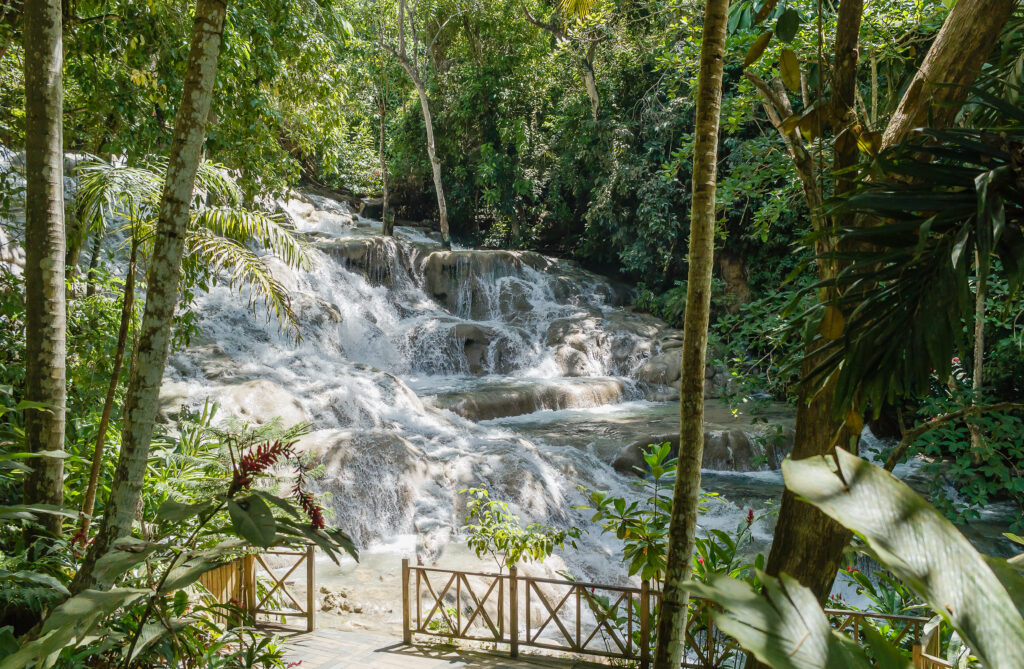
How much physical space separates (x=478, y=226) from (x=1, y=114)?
1698cm

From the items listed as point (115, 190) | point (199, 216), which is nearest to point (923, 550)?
point (115, 190)

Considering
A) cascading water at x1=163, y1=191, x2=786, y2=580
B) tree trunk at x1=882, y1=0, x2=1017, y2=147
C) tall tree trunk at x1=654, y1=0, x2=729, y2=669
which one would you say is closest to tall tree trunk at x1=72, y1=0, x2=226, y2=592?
cascading water at x1=163, y1=191, x2=786, y2=580

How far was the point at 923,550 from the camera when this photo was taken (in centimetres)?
81

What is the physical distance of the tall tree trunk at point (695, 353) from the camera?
2.51 meters

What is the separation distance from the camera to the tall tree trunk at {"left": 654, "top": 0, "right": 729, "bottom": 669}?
99.0 inches

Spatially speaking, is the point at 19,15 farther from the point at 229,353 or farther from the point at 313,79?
the point at 229,353

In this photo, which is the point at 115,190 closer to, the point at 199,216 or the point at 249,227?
the point at 199,216

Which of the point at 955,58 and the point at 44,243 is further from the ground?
the point at 955,58

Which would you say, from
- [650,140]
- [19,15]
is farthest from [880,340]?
[650,140]

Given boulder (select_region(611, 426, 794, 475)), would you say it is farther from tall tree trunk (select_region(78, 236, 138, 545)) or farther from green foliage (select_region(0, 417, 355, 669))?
green foliage (select_region(0, 417, 355, 669))

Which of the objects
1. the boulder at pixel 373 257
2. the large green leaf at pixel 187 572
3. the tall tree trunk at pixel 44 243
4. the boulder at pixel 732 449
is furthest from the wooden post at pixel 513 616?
the boulder at pixel 373 257

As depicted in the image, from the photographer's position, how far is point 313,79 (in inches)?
303

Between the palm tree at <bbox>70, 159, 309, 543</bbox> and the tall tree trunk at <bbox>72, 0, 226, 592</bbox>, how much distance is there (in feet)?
3.07

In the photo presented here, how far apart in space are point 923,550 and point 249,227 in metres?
4.83
